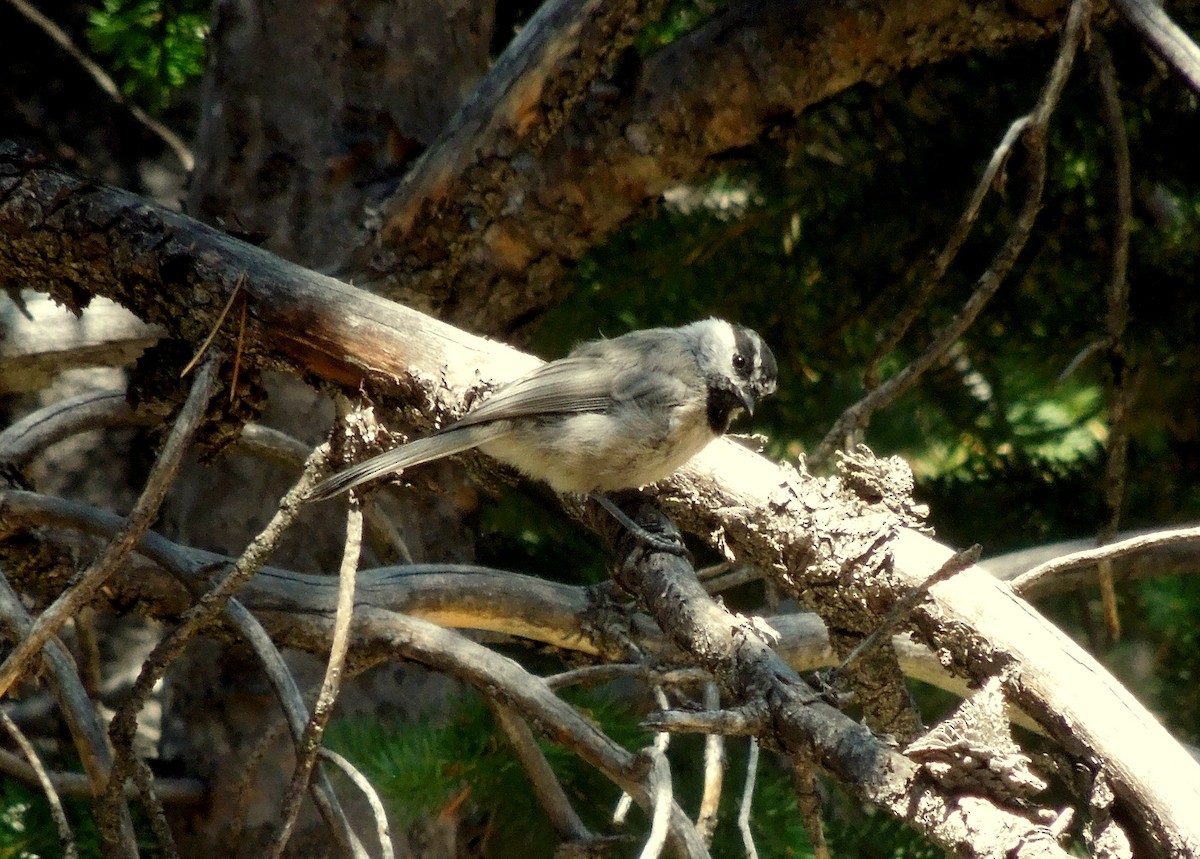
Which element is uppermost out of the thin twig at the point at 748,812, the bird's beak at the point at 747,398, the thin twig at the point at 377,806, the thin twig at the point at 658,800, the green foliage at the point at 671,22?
the green foliage at the point at 671,22

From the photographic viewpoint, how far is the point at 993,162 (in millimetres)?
2580

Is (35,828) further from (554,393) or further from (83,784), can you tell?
(554,393)

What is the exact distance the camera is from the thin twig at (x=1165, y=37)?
2234 mm

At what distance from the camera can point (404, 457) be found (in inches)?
100

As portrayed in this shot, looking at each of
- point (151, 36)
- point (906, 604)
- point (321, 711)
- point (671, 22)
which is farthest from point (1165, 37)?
point (151, 36)

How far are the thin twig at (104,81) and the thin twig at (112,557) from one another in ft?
10.6

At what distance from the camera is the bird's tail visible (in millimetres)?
2426

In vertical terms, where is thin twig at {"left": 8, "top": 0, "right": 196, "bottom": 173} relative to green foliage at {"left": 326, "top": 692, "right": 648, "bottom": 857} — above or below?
above

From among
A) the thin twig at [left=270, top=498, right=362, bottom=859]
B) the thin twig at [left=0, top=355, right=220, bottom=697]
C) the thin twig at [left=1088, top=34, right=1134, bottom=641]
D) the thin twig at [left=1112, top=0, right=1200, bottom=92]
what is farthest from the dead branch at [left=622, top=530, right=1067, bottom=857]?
the thin twig at [left=1112, top=0, right=1200, bottom=92]

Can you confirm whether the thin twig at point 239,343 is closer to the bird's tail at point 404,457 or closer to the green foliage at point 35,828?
the bird's tail at point 404,457

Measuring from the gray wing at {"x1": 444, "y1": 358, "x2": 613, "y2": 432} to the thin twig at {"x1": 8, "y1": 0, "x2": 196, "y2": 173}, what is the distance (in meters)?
2.62

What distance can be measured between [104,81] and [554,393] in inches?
133

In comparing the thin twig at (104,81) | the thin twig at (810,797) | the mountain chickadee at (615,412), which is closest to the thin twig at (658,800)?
the thin twig at (810,797)

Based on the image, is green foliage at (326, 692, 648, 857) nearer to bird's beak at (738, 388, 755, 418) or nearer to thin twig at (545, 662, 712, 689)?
thin twig at (545, 662, 712, 689)
